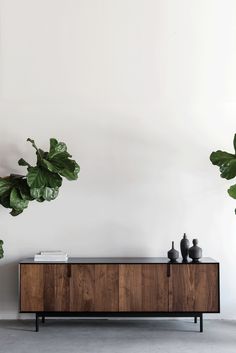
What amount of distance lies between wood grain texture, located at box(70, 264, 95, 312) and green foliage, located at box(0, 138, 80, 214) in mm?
772

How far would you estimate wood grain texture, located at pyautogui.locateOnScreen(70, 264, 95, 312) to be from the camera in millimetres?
4633

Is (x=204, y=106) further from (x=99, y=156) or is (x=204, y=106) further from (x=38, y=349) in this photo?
(x=38, y=349)

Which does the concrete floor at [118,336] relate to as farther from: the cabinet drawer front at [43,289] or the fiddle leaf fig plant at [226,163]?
the fiddle leaf fig plant at [226,163]

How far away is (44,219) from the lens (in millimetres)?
5219

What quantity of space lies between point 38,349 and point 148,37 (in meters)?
3.36

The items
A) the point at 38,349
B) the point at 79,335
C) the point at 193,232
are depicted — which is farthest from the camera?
the point at 193,232

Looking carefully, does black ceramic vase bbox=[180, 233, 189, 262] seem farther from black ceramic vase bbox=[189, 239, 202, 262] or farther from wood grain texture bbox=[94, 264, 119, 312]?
wood grain texture bbox=[94, 264, 119, 312]

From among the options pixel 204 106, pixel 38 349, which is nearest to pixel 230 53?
pixel 204 106

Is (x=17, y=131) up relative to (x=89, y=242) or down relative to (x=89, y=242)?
up

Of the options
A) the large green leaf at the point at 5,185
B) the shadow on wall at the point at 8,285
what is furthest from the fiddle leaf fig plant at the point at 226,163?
the shadow on wall at the point at 8,285

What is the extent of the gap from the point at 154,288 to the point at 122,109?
193 cm

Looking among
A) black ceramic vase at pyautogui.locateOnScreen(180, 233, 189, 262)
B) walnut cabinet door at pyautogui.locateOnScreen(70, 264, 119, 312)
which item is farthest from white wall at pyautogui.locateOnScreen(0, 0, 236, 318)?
walnut cabinet door at pyautogui.locateOnScreen(70, 264, 119, 312)

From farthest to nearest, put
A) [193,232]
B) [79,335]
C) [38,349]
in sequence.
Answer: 1. [193,232]
2. [79,335]
3. [38,349]

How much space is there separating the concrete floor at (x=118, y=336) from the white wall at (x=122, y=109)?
0.76m
